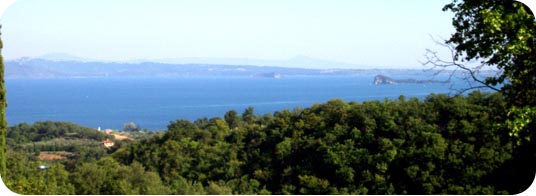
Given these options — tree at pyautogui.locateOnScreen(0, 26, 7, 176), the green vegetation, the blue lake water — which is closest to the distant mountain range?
the blue lake water

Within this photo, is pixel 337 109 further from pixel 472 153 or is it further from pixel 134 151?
pixel 134 151

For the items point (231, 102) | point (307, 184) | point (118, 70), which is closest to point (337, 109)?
point (307, 184)

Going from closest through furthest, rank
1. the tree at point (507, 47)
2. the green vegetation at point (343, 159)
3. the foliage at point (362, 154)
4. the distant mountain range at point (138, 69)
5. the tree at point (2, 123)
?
the tree at point (507, 47), the tree at point (2, 123), the green vegetation at point (343, 159), the foliage at point (362, 154), the distant mountain range at point (138, 69)

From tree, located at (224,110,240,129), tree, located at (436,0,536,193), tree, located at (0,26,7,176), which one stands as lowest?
tree, located at (224,110,240,129)

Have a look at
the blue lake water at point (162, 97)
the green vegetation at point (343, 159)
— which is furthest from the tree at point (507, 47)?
the blue lake water at point (162, 97)

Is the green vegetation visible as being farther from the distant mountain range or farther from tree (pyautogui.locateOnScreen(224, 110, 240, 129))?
the distant mountain range

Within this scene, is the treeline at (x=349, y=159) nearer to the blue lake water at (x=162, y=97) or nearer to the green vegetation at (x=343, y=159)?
the green vegetation at (x=343, y=159)

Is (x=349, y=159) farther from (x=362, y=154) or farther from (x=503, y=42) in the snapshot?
(x=503, y=42)

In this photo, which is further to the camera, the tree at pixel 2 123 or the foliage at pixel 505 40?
the tree at pixel 2 123
